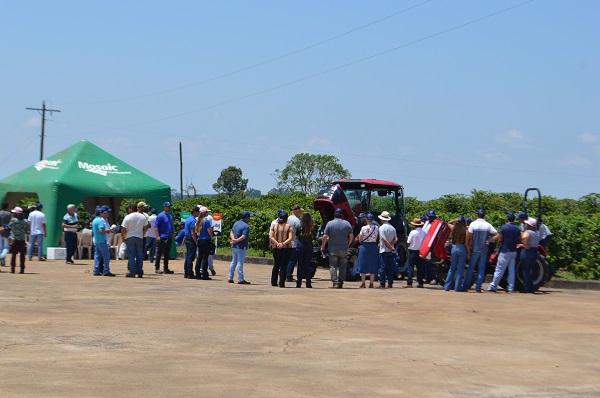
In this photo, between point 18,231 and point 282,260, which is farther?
point 18,231

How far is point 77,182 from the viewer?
31.6 metres

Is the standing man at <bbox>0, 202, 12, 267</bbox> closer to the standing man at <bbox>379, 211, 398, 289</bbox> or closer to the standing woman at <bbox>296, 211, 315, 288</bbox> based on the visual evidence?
the standing woman at <bbox>296, 211, 315, 288</bbox>

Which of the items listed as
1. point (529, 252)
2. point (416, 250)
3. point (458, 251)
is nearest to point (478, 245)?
point (458, 251)

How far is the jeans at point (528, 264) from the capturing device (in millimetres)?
20484

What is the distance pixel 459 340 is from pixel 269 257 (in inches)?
859

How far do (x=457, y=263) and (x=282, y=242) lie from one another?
387 cm

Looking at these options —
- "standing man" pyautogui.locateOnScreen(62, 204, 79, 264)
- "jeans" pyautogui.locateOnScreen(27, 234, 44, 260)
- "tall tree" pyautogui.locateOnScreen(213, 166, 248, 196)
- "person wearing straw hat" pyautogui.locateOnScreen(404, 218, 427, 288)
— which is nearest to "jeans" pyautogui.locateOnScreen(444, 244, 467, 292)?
"person wearing straw hat" pyautogui.locateOnScreen(404, 218, 427, 288)

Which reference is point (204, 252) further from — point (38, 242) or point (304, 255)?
point (38, 242)

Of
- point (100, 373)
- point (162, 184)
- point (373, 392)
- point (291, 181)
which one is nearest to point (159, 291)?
point (100, 373)

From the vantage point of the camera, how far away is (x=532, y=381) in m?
9.16

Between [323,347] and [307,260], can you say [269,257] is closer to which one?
[307,260]

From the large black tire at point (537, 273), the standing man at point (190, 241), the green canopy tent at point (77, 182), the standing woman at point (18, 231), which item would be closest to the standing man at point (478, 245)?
the large black tire at point (537, 273)

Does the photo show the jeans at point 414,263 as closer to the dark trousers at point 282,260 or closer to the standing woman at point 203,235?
the dark trousers at point 282,260

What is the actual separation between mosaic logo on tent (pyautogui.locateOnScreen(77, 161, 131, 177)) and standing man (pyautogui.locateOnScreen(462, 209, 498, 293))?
16.1m
